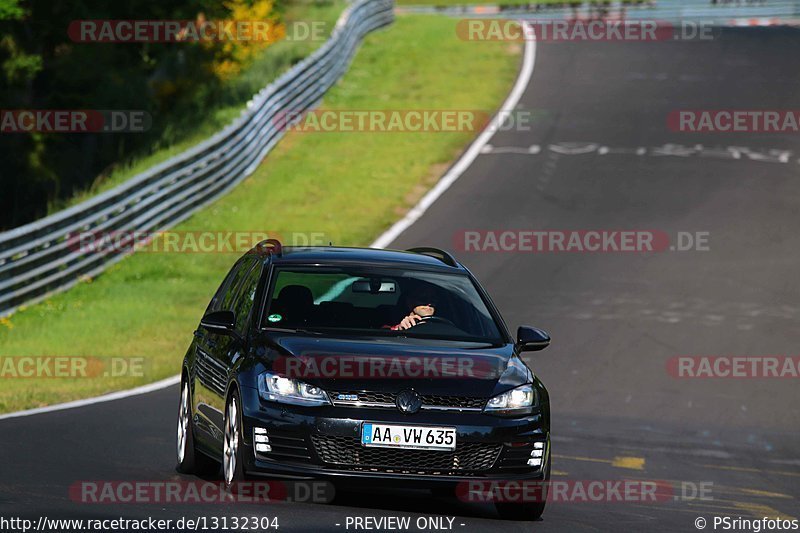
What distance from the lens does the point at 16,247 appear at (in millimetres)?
20000

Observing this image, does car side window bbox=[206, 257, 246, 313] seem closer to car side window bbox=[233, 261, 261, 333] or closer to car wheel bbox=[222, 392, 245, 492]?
car side window bbox=[233, 261, 261, 333]

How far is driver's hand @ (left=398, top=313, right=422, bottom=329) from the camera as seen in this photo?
9.83 metres

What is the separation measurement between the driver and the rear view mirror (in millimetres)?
133

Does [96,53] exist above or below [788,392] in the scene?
above

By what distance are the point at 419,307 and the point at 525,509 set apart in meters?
1.55

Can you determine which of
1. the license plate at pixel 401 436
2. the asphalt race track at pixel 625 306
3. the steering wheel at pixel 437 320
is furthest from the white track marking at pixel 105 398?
the license plate at pixel 401 436

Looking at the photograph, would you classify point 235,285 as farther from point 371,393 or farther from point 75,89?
point 75,89

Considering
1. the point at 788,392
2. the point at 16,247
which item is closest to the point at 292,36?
the point at 16,247

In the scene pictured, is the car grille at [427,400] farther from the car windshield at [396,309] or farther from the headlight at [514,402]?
the car windshield at [396,309]

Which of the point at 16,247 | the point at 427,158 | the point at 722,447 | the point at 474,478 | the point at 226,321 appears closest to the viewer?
the point at 474,478

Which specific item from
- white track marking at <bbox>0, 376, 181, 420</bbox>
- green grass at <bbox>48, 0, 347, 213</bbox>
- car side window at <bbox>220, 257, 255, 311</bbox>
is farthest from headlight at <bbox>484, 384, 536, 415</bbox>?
green grass at <bbox>48, 0, 347, 213</bbox>

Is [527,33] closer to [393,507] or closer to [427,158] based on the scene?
[427,158]

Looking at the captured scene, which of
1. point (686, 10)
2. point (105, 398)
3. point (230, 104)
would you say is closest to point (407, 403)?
point (105, 398)

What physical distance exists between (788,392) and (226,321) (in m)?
8.52
